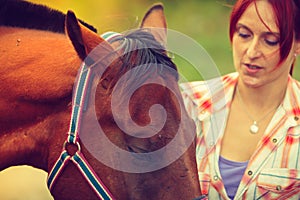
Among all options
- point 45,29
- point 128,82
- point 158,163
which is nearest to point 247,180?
point 158,163

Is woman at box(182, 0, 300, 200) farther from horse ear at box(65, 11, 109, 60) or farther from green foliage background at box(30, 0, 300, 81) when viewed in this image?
green foliage background at box(30, 0, 300, 81)

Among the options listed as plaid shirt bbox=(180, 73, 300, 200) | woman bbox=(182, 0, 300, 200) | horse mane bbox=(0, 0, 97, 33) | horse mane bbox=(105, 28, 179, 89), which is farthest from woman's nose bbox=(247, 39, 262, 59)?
horse mane bbox=(0, 0, 97, 33)

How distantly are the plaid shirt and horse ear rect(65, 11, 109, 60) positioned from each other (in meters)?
0.66

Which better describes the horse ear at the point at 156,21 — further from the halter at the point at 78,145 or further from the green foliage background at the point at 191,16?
the green foliage background at the point at 191,16

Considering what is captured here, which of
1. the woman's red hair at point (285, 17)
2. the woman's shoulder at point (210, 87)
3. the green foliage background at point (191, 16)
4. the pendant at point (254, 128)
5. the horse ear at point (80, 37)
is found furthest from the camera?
the green foliage background at point (191, 16)

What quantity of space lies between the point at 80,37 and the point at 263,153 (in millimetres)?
932

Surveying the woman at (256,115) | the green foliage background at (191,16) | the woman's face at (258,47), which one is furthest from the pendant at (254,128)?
the green foliage background at (191,16)

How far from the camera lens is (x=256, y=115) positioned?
296 cm

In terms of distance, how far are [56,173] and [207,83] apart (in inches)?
35.6

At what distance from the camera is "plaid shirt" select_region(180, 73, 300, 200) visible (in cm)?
280

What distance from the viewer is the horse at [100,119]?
2371 mm

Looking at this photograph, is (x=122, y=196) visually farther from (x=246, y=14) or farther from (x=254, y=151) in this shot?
(x=246, y=14)

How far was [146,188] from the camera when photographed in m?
2.40

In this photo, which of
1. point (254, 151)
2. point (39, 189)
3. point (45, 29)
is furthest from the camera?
point (39, 189)
